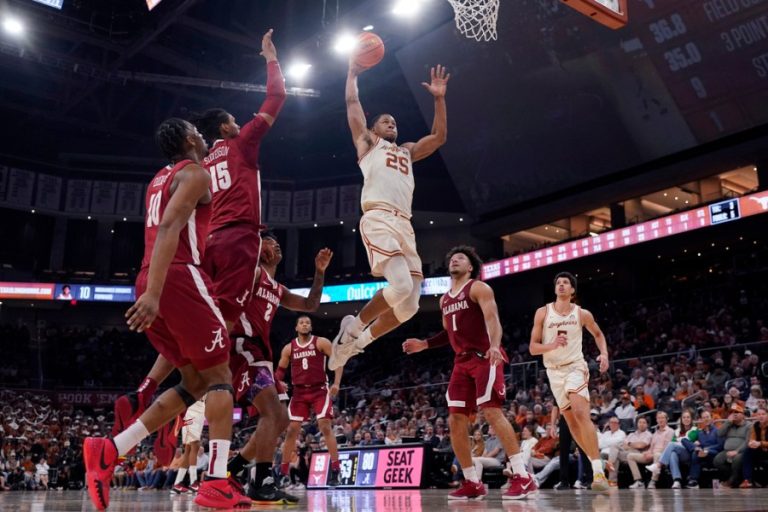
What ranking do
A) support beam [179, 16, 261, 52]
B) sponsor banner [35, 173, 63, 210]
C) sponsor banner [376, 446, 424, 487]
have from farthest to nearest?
sponsor banner [35, 173, 63, 210], support beam [179, 16, 261, 52], sponsor banner [376, 446, 424, 487]

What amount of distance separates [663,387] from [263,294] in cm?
1075

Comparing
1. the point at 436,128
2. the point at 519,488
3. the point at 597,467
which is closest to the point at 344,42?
the point at 436,128

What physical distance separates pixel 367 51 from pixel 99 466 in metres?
3.85

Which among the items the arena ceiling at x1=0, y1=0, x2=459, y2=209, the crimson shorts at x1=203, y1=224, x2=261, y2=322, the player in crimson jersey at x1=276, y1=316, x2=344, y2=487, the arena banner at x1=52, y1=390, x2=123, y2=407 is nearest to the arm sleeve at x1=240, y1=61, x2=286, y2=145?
the crimson shorts at x1=203, y1=224, x2=261, y2=322

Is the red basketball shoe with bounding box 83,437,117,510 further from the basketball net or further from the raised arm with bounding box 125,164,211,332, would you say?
the basketball net

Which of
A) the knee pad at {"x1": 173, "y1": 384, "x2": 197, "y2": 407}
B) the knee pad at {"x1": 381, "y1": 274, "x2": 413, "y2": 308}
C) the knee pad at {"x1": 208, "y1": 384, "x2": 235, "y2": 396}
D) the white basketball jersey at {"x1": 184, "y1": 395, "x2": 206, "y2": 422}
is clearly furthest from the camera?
the white basketball jersey at {"x1": 184, "y1": 395, "x2": 206, "y2": 422}

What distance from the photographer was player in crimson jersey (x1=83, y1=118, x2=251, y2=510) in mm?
3357

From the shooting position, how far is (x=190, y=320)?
3430 mm

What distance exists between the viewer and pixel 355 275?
28906mm

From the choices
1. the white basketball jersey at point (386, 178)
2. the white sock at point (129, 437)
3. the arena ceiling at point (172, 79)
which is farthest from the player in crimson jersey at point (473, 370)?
the arena ceiling at point (172, 79)

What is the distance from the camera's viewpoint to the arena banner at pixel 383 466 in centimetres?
1036

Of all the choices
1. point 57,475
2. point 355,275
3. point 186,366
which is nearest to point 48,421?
point 57,475

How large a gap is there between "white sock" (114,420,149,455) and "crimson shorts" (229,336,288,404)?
1258mm

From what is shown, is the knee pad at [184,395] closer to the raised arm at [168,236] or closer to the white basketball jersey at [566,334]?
the raised arm at [168,236]
